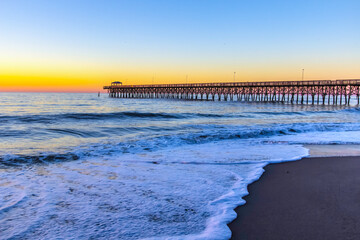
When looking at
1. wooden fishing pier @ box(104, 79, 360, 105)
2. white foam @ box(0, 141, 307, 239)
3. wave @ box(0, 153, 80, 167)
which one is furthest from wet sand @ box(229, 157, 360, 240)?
wooden fishing pier @ box(104, 79, 360, 105)

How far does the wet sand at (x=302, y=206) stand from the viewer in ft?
8.19

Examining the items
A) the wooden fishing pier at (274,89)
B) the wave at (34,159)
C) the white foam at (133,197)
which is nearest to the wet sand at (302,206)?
the white foam at (133,197)

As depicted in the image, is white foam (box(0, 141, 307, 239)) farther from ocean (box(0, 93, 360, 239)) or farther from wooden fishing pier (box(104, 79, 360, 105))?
wooden fishing pier (box(104, 79, 360, 105))

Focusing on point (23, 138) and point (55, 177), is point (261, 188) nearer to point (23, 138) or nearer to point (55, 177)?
point (55, 177)

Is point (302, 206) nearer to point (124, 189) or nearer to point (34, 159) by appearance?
point (124, 189)

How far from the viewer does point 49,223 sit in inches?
106

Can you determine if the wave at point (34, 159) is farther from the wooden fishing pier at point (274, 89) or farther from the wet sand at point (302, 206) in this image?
the wooden fishing pier at point (274, 89)

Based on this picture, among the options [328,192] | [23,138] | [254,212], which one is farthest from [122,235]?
[23,138]

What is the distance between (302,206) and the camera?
3141 millimetres

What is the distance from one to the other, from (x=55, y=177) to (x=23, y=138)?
536 centimetres

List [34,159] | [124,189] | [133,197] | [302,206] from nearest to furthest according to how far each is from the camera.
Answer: [302,206], [133,197], [124,189], [34,159]

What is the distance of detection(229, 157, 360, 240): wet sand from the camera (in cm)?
250

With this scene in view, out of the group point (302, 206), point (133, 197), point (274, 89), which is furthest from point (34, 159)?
point (274, 89)

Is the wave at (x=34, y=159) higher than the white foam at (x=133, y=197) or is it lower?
lower
